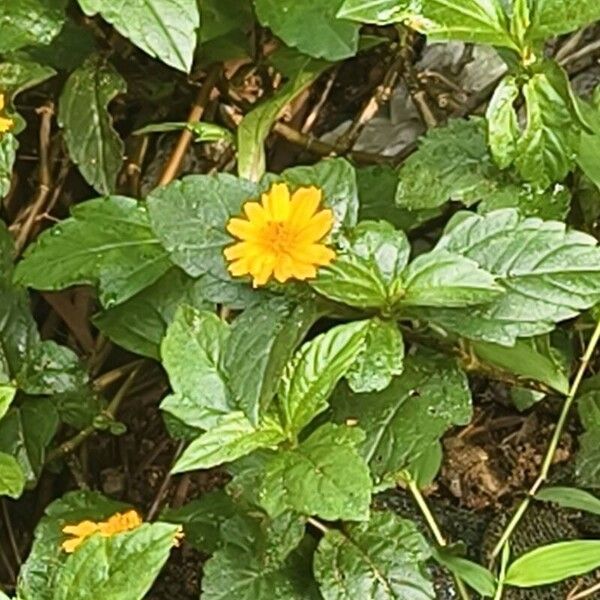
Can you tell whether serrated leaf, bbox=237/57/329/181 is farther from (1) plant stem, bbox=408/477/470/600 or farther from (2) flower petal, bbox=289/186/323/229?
(1) plant stem, bbox=408/477/470/600

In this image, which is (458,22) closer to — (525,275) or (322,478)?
(525,275)

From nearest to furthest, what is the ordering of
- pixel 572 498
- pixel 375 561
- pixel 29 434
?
pixel 375 561 → pixel 572 498 → pixel 29 434

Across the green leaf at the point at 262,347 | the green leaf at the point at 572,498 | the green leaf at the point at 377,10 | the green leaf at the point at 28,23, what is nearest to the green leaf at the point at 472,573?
the green leaf at the point at 572,498

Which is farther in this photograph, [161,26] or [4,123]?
[4,123]

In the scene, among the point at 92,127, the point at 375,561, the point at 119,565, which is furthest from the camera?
the point at 92,127

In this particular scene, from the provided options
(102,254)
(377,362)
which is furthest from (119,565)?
(102,254)

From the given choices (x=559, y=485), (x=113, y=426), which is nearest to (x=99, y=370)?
(x=113, y=426)

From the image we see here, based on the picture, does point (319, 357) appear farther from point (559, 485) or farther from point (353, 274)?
point (559, 485)
